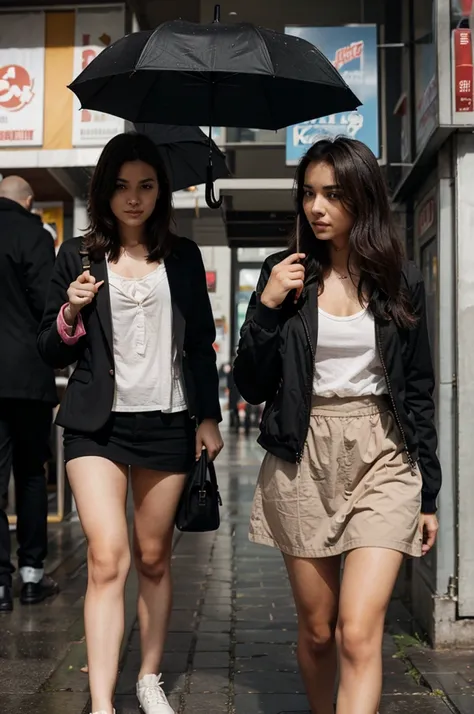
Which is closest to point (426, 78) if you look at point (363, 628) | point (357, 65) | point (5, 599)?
point (357, 65)

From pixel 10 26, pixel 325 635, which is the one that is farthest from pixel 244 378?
pixel 10 26

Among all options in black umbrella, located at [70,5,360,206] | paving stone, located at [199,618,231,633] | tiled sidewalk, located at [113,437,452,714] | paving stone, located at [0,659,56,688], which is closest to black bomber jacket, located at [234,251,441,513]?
black umbrella, located at [70,5,360,206]

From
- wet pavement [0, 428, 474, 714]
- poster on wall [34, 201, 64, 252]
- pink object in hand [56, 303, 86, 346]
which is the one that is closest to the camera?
pink object in hand [56, 303, 86, 346]

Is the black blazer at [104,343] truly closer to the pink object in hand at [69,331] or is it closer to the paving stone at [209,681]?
the pink object in hand at [69,331]

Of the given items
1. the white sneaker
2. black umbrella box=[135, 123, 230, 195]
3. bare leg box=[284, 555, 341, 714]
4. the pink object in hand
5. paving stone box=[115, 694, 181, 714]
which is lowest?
paving stone box=[115, 694, 181, 714]

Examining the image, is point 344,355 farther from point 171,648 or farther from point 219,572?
point 219,572

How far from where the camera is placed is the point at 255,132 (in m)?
8.60

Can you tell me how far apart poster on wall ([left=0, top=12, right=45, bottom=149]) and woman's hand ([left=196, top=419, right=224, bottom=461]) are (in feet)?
15.1

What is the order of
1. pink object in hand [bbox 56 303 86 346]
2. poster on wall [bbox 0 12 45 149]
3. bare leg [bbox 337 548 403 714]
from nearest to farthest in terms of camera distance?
bare leg [bbox 337 548 403 714]
pink object in hand [bbox 56 303 86 346]
poster on wall [bbox 0 12 45 149]

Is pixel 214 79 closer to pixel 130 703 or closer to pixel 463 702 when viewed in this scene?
pixel 130 703

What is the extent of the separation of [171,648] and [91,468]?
1.64 meters

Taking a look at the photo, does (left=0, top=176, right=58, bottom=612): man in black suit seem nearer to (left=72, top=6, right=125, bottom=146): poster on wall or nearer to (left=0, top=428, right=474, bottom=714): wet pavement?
(left=0, top=428, right=474, bottom=714): wet pavement

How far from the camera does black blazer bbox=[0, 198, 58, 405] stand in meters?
5.72

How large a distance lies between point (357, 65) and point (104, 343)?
3.80m
